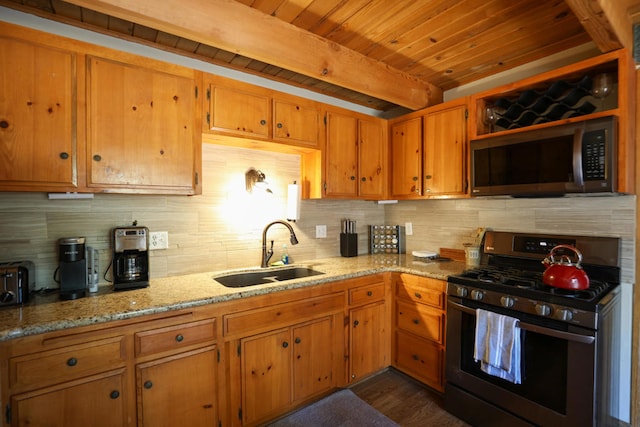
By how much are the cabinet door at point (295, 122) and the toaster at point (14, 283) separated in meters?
1.55

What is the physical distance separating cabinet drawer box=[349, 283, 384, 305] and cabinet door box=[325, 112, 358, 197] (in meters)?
0.80

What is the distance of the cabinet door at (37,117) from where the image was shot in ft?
4.55

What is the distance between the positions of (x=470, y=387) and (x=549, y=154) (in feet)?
4.95

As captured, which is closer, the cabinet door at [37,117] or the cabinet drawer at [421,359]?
the cabinet door at [37,117]

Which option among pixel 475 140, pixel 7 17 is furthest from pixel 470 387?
pixel 7 17

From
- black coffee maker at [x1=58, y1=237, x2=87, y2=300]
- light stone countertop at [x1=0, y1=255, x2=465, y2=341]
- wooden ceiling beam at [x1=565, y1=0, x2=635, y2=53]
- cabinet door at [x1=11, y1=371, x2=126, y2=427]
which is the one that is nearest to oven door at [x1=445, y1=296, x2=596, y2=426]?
light stone countertop at [x1=0, y1=255, x2=465, y2=341]

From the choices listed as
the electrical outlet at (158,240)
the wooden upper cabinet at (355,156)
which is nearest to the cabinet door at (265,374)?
the electrical outlet at (158,240)

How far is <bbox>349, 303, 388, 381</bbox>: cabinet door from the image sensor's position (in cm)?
224

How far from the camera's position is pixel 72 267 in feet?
5.32

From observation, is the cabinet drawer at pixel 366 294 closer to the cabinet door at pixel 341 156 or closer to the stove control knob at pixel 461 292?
the stove control knob at pixel 461 292

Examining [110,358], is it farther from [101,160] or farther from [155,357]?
[101,160]

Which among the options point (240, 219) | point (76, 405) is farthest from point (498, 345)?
point (76, 405)

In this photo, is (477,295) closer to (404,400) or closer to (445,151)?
(404,400)

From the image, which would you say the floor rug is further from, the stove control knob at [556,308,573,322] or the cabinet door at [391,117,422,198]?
the cabinet door at [391,117,422,198]
